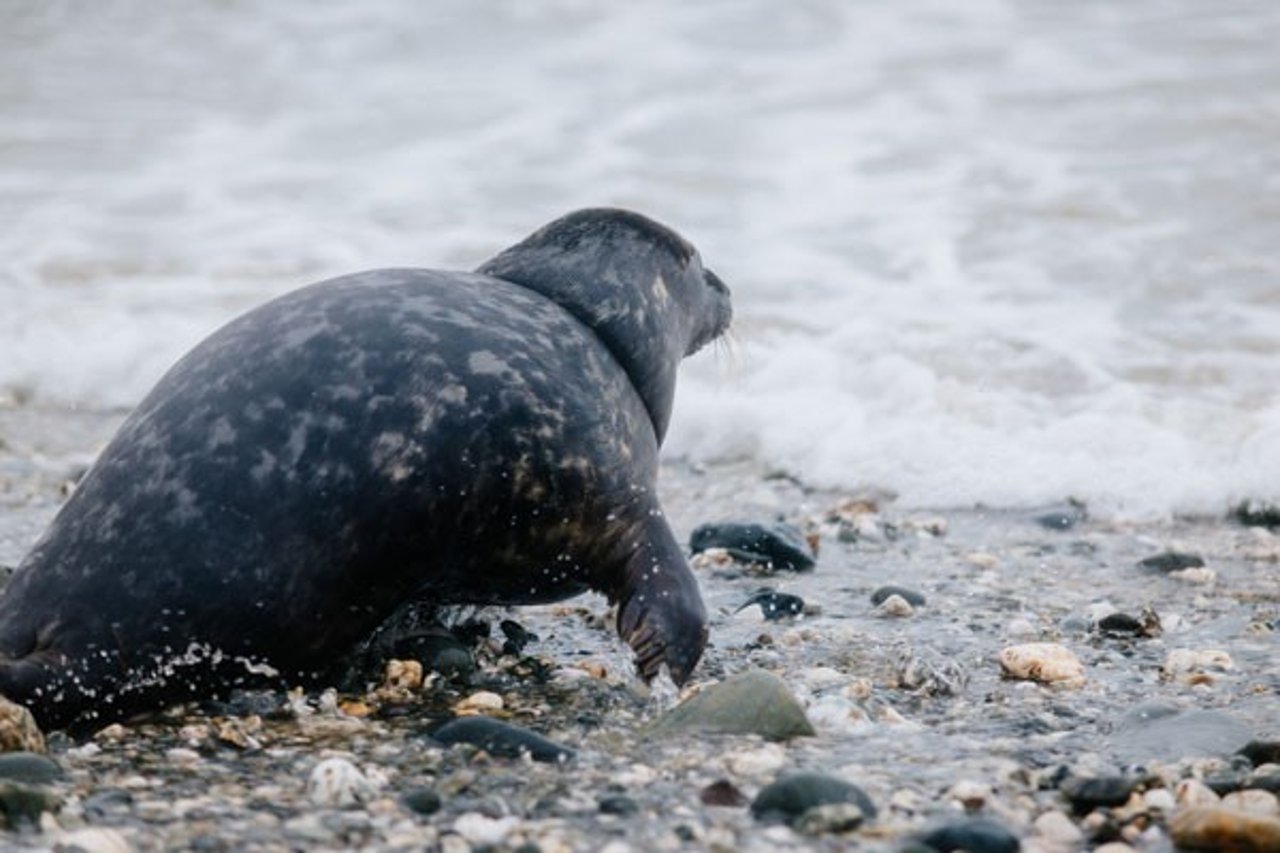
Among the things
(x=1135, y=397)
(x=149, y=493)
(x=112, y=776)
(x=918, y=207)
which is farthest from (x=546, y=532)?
(x=918, y=207)

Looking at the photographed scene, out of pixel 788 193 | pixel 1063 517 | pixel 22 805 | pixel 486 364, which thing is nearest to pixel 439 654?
pixel 486 364

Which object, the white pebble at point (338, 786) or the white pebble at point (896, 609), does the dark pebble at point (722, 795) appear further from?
the white pebble at point (896, 609)

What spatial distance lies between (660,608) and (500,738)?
662mm

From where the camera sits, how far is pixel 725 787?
353 cm

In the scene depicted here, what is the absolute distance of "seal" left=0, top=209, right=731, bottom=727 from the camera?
13.1ft

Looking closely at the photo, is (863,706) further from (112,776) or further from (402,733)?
(112,776)

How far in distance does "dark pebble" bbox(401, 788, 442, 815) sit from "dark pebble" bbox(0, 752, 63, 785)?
691 millimetres

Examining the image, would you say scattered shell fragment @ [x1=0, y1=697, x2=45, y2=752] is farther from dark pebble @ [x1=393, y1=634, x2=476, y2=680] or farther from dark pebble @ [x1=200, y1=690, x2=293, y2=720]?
dark pebble @ [x1=393, y1=634, x2=476, y2=680]

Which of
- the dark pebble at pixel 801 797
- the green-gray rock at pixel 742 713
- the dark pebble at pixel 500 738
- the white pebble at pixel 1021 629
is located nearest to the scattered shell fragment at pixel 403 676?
the dark pebble at pixel 500 738

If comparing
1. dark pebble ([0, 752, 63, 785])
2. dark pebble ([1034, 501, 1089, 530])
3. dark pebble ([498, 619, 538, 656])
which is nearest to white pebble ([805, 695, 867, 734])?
dark pebble ([498, 619, 538, 656])

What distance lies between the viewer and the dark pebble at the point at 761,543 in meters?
5.79

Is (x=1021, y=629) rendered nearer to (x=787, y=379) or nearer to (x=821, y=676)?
(x=821, y=676)

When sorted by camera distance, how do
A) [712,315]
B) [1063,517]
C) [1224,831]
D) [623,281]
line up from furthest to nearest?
1. [1063,517]
2. [712,315]
3. [623,281]
4. [1224,831]

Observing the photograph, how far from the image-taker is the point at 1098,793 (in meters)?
3.45
